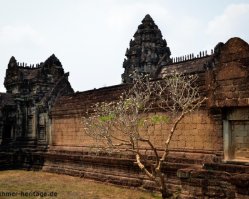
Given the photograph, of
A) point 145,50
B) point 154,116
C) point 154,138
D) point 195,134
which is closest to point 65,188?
point 154,138

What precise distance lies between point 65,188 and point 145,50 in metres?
27.5

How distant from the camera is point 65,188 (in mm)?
13250

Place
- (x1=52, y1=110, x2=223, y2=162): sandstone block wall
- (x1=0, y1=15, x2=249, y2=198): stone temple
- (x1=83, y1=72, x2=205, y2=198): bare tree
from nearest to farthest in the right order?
1. (x1=0, y1=15, x2=249, y2=198): stone temple
2. (x1=52, y1=110, x2=223, y2=162): sandstone block wall
3. (x1=83, y1=72, x2=205, y2=198): bare tree

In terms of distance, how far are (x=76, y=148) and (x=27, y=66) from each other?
9847 millimetres

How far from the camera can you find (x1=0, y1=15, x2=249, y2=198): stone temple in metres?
9.32

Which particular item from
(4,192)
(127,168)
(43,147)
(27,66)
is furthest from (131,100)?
(27,66)

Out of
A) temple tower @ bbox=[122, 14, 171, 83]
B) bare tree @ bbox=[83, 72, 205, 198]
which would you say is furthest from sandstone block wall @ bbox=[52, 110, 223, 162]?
temple tower @ bbox=[122, 14, 171, 83]

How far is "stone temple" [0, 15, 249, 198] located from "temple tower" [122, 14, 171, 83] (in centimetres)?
649

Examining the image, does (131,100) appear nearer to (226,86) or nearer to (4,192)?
(226,86)

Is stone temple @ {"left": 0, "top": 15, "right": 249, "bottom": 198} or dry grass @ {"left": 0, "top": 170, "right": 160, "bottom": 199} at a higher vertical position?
stone temple @ {"left": 0, "top": 15, "right": 249, "bottom": 198}

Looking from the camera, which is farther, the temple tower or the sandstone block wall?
the temple tower

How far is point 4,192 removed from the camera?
12594mm

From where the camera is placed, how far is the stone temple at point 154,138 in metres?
9.32

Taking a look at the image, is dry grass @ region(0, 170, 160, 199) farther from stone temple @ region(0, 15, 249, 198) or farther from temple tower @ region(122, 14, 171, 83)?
temple tower @ region(122, 14, 171, 83)
